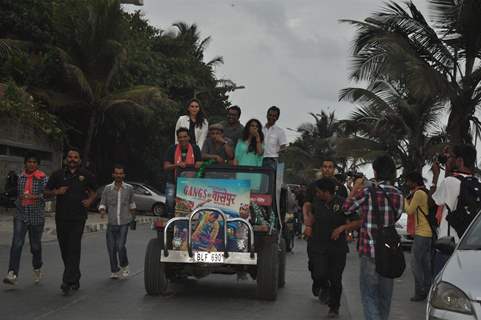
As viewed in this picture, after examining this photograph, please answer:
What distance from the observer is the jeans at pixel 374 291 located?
24.1 ft

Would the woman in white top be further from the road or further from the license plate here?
the license plate

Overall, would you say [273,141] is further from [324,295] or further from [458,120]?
[458,120]

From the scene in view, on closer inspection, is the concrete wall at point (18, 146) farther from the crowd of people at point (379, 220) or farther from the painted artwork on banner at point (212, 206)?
the painted artwork on banner at point (212, 206)

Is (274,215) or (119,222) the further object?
(119,222)

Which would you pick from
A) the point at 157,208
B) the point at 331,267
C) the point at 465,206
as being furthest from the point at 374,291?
the point at 157,208

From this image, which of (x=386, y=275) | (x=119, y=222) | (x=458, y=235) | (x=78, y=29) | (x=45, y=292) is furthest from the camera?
(x=78, y=29)

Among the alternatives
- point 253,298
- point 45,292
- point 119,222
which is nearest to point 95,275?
point 119,222

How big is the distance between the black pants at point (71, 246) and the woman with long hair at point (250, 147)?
269cm

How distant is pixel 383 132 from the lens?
30.7 meters

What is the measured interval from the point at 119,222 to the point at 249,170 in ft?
8.12

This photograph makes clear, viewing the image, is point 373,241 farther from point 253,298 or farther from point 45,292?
point 45,292

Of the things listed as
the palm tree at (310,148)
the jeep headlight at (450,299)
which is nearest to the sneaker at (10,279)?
the jeep headlight at (450,299)

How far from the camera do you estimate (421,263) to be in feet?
37.3

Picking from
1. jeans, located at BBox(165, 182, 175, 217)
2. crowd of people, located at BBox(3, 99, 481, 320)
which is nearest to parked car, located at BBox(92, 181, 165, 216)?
crowd of people, located at BBox(3, 99, 481, 320)
